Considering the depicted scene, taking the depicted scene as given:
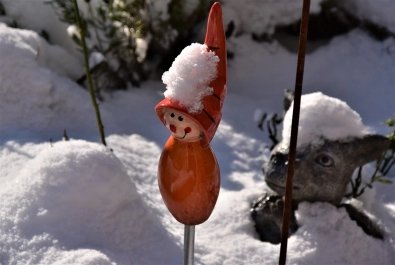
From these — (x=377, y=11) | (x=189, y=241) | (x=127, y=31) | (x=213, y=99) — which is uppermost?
(x=377, y=11)

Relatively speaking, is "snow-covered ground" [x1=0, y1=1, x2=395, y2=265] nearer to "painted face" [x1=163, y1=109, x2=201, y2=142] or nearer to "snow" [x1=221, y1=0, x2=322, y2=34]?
"snow" [x1=221, y1=0, x2=322, y2=34]

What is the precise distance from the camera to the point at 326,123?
1903 mm

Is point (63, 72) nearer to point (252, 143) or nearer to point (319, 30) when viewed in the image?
point (252, 143)

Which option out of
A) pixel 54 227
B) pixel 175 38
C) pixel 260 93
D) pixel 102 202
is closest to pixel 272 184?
pixel 102 202

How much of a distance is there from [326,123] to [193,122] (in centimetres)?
78

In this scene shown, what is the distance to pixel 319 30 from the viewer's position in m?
3.09

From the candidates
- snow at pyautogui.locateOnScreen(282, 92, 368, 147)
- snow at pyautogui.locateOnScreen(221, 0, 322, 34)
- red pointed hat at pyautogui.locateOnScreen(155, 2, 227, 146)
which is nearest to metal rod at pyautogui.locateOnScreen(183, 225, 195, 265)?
red pointed hat at pyautogui.locateOnScreen(155, 2, 227, 146)

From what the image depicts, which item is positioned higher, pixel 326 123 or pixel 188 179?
pixel 326 123

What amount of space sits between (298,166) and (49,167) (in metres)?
0.84

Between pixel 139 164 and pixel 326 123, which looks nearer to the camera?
pixel 326 123

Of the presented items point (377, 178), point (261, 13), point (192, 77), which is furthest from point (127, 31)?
point (192, 77)

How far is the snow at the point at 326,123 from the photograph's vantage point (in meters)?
1.88

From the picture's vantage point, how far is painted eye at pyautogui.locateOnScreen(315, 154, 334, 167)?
1854mm

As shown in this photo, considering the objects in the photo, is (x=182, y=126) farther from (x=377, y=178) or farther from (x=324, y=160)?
(x=377, y=178)
